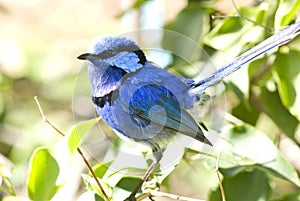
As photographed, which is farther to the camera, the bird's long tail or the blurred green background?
the blurred green background

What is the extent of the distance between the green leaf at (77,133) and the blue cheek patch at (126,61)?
26 centimetres

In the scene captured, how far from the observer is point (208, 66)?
4.86ft

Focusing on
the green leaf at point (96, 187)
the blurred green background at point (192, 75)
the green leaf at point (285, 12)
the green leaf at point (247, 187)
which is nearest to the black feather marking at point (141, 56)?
the blurred green background at point (192, 75)

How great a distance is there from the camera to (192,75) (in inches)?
61.4

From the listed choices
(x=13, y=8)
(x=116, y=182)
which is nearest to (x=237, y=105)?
(x=116, y=182)

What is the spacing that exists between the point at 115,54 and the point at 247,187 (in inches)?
25.5

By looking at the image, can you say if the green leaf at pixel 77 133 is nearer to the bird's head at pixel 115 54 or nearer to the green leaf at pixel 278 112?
the bird's head at pixel 115 54

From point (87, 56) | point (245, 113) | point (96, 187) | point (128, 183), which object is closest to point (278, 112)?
point (245, 113)

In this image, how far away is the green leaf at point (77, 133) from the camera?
51.9 inches

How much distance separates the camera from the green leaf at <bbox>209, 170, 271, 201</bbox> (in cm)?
158

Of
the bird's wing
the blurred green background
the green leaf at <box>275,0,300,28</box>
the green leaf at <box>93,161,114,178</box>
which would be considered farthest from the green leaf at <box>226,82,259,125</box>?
the bird's wing

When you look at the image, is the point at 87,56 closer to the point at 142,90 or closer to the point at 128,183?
the point at 142,90

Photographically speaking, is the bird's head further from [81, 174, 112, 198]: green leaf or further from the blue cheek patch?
[81, 174, 112, 198]: green leaf

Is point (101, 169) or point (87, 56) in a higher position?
point (87, 56)
